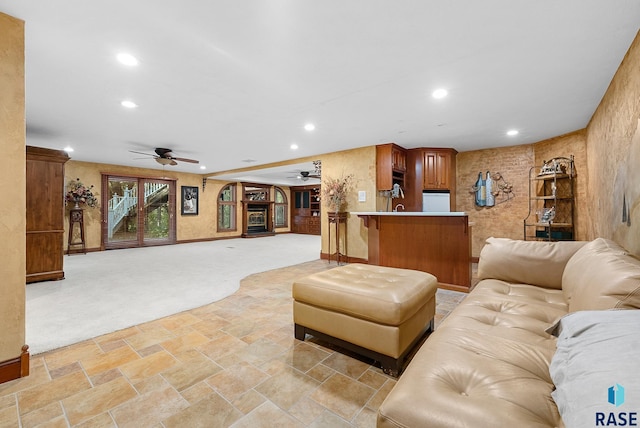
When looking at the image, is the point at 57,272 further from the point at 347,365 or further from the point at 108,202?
the point at 347,365

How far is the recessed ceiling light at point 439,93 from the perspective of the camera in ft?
9.49

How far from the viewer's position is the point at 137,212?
7.99m

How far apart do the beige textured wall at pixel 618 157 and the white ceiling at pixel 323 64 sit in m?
0.17

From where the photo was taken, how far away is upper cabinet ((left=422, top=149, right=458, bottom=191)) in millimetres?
5410

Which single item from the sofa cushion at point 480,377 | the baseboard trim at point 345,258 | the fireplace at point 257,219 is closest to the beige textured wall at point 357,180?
the baseboard trim at point 345,258

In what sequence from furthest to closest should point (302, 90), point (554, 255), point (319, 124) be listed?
point (319, 124)
point (302, 90)
point (554, 255)

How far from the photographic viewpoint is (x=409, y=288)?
1934 millimetres

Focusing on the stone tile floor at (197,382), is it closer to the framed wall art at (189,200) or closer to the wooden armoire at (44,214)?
the wooden armoire at (44,214)

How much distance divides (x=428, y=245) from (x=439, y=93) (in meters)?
2.00

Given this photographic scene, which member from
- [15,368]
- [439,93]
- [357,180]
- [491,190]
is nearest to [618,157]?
[439,93]

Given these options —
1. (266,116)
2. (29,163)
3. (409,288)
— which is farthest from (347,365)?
(29,163)

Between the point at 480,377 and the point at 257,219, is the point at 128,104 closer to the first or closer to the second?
the point at 480,377

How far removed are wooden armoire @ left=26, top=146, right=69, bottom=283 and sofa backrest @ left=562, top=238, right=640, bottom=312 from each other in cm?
608

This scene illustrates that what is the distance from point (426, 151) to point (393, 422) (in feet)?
17.7
